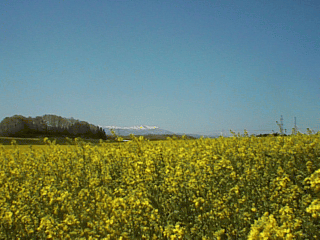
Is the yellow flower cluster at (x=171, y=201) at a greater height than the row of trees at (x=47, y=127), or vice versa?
the row of trees at (x=47, y=127)

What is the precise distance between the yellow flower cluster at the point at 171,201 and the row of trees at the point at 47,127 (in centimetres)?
2466

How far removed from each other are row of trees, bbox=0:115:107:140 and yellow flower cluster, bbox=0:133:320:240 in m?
24.7

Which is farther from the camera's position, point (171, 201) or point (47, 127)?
point (47, 127)

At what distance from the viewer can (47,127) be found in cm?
3080

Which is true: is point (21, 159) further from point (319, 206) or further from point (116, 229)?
point (319, 206)

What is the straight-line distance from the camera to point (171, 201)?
459cm

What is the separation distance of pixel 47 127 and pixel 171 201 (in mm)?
28981

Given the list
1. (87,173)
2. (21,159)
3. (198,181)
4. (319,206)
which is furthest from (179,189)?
(21,159)

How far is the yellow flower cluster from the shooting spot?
12.0 ft

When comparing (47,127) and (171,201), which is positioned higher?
(47,127)

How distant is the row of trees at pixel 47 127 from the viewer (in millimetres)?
29188

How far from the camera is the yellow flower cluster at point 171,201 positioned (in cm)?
365

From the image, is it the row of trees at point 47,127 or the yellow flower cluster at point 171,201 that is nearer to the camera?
the yellow flower cluster at point 171,201

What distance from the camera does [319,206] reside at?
9.18 feet
